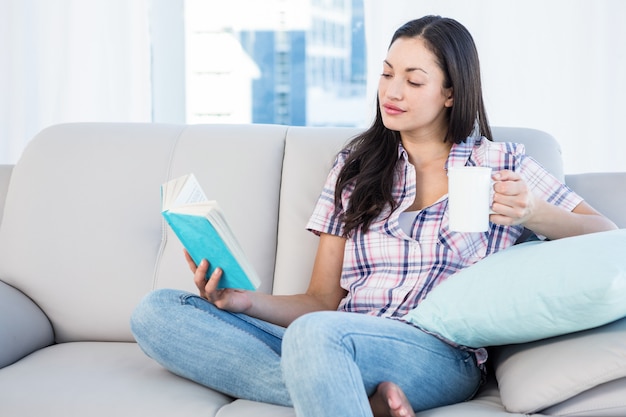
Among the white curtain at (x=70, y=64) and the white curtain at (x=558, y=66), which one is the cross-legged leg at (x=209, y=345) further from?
the white curtain at (x=70, y=64)

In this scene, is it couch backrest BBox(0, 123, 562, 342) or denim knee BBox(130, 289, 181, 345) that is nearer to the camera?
denim knee BBox(130, 289, 181, 345)

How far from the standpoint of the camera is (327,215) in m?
1.96

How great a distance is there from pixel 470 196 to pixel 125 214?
3.63ft

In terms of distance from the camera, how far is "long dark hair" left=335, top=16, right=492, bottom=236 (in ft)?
6.22

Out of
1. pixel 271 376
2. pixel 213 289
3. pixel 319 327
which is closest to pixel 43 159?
pixel 213 289

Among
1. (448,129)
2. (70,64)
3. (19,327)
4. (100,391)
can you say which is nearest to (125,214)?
(19,327)

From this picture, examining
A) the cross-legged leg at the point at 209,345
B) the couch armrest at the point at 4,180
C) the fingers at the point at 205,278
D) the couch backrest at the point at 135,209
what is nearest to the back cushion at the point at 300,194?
the couch backrest at the point at 135,209

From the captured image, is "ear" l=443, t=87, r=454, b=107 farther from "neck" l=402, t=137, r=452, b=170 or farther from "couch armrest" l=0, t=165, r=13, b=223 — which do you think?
"couch armrest" l=0, t=165, r=13, b=223

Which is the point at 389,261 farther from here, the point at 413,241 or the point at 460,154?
the point at 460,154

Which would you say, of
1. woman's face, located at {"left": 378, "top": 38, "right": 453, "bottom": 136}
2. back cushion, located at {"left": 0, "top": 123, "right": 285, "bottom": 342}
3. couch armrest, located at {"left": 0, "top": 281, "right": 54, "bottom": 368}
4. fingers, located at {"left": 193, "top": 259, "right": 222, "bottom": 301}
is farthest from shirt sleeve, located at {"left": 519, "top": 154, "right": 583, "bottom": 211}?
couch armrest, located at {"left": 0, "top": 281, "right": 54, "bottom": 368}

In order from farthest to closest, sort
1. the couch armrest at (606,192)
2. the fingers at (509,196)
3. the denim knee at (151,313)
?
the couch armrest at (606,192)
the denim knee at (151,313)
the fingers at (509,196)

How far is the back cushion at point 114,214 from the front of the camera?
6.97ft

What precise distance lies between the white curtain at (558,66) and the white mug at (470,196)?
166 centimetres

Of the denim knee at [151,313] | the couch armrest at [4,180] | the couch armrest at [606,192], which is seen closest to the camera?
the denim knee at [151,313]
